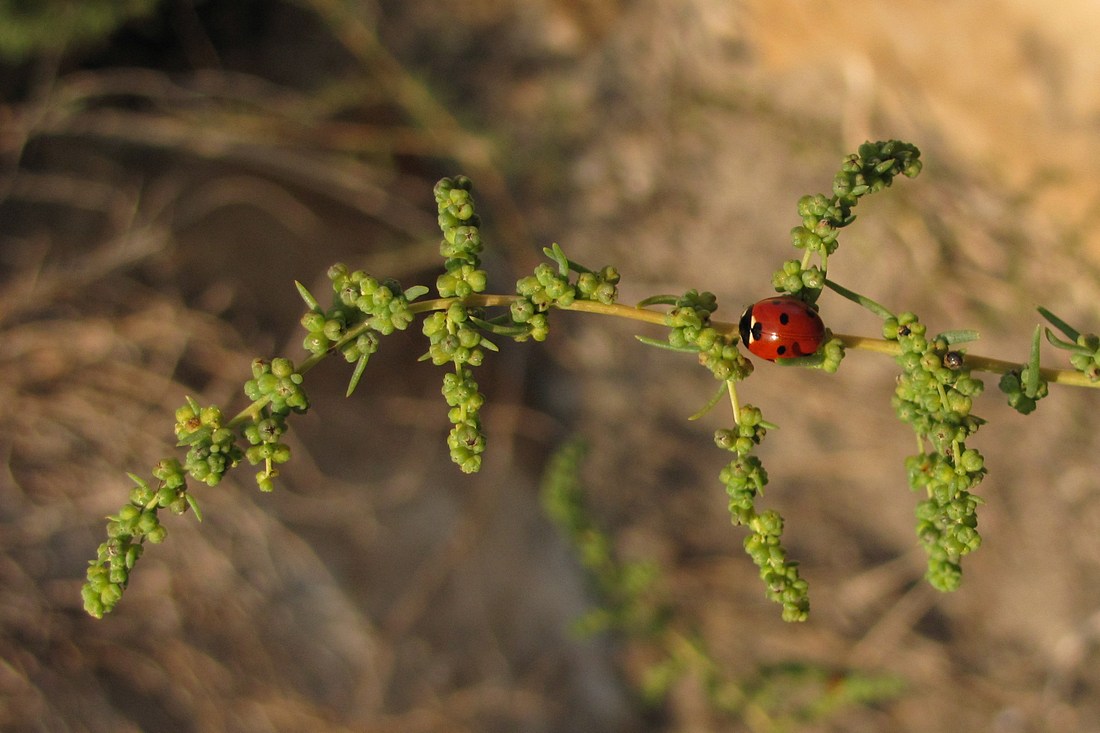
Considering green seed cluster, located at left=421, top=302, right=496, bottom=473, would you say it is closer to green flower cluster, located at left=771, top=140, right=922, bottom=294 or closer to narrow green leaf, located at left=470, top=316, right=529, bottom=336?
narrow green leaf, located at left=470, top=316, right=529, bottom=336

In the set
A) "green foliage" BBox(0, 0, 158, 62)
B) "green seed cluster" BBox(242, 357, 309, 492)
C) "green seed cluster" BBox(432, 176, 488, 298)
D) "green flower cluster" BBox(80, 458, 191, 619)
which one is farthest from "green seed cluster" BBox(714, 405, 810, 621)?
"green foliage" BBox(0, 0, 158, 62)

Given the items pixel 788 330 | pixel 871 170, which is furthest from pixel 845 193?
pixel 788 330

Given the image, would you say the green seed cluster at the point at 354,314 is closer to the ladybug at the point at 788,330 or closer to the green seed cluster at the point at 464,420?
the green seed cluster at the point at 464,420

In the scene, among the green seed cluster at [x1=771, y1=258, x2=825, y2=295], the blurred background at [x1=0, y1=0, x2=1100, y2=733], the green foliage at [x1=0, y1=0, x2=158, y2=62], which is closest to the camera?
the green seed cluster at [x1=771, y1=258, x2=825, y2=295]

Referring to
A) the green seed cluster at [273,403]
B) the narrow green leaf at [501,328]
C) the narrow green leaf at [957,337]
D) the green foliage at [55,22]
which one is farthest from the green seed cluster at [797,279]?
the green foliage at [55,22]

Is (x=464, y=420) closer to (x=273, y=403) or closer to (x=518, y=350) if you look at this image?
(x=273, y=403)

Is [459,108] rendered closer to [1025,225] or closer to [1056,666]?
[1025,225]
